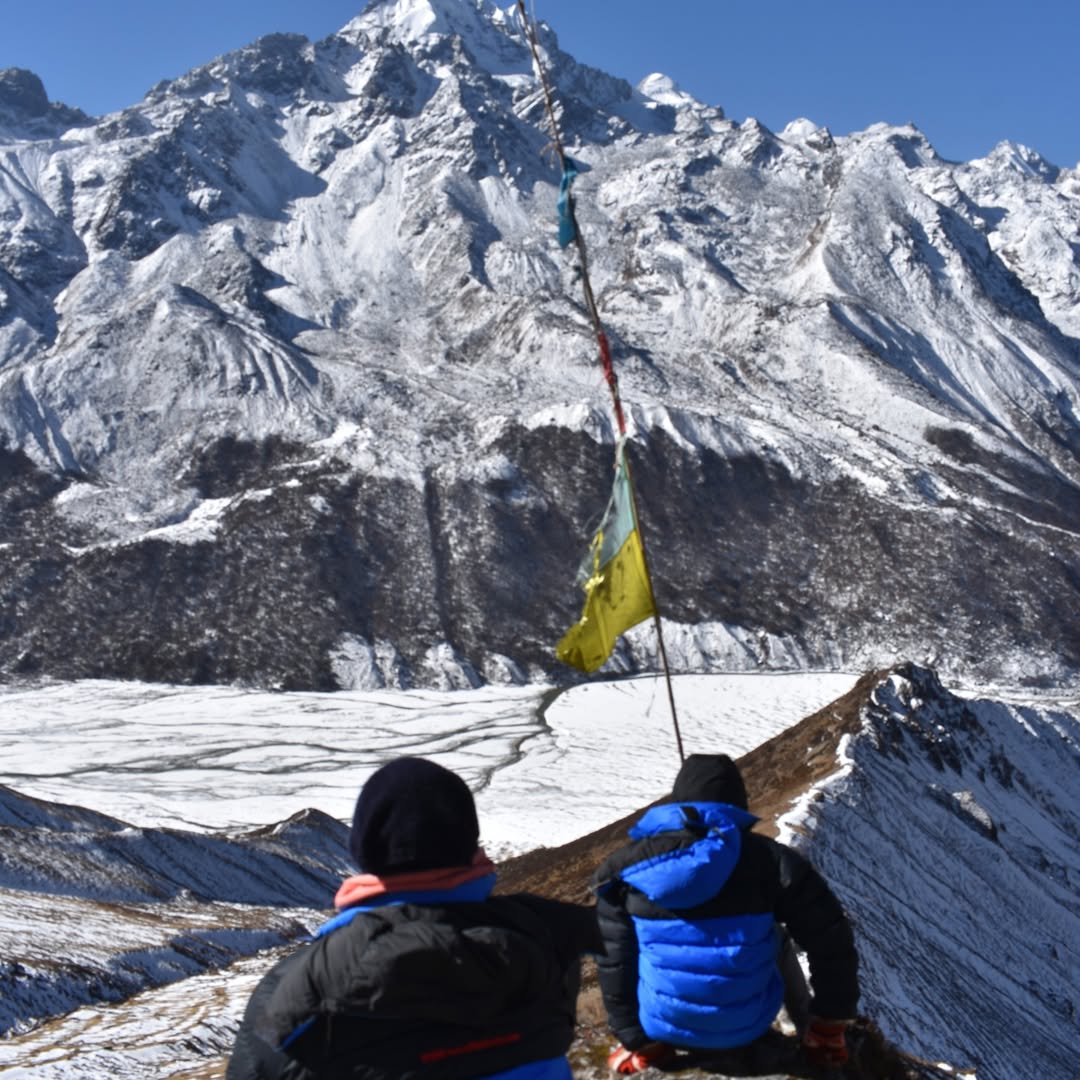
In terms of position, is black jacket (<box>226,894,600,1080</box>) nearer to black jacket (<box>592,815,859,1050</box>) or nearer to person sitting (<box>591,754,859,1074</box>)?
person sitting (<box>591,754,859,1074</box>)

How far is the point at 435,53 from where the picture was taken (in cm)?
18512

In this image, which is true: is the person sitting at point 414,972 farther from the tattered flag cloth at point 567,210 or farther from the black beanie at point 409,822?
the tattered flag cloth at point 567,210

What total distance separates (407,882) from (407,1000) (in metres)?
0.34

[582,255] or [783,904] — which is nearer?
[783,904]

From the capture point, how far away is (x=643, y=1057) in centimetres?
541

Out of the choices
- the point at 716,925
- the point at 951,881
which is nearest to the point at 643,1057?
the point at 716,925

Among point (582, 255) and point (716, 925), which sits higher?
point (582, 255)

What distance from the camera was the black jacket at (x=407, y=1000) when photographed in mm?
3367

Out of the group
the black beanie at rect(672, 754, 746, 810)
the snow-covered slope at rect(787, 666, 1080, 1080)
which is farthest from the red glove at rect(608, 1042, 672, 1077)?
the snow-covered slope at rect(787, 666, 1080, 1080)

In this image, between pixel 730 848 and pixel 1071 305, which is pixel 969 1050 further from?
pixel 1071 305

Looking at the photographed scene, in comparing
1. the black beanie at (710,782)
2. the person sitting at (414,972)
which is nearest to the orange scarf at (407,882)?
the person sitting at (414,972)

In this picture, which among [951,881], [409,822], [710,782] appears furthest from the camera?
[951,881]

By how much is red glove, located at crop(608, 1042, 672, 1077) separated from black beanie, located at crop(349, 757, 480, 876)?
2.39 metres

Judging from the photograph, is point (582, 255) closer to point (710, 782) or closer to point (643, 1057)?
point (710, 782)
